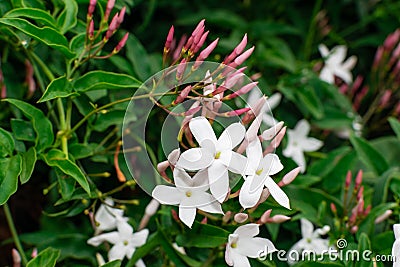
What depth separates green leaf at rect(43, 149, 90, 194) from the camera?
41.3 inches

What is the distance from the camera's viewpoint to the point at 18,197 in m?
1.69

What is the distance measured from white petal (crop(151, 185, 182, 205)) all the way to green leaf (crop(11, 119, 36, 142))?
0.30m

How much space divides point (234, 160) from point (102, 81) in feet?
1.01

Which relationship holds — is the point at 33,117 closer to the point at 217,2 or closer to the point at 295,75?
the point at 295,75

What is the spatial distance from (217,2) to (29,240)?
3.32 feet

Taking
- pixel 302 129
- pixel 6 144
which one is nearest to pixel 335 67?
pixel 302 129

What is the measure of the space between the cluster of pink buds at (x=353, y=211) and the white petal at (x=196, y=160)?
403 mm

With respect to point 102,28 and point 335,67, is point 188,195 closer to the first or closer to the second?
point 102,28

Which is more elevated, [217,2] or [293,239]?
[217,2]

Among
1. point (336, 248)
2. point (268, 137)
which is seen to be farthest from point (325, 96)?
point (268, 137)

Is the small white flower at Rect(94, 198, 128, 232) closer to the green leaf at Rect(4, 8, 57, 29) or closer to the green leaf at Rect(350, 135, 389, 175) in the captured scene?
the green leaf at Rect(4, 8, 57, 29)

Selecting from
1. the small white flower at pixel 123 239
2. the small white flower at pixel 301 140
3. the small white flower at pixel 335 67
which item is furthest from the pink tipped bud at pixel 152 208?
the small white flower at pixel 335 67

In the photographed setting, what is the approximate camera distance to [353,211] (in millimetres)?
1233

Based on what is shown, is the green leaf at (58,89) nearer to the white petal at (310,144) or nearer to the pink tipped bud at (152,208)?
the pink tipped bud at (152,208)
